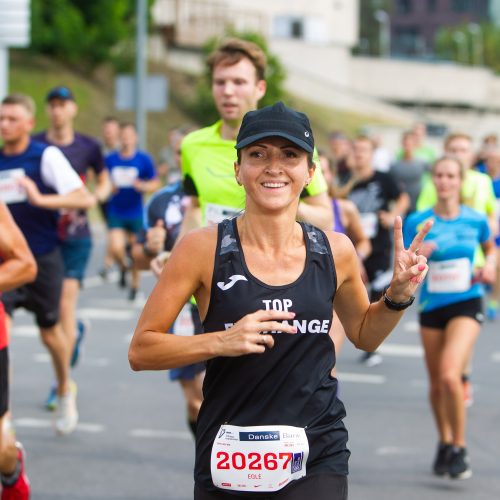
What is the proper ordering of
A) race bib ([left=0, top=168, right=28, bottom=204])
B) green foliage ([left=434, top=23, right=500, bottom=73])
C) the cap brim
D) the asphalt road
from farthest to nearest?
green foliage ([left=434, top=23, right=500, bottom=73]), race bib ([left=0, top=168, right=28, bottom=204]), the asphalt road, the cap brim

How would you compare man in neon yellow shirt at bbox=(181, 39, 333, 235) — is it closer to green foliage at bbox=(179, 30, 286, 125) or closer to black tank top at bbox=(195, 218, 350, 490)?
black tank top at bbox=(195, 218, 350, 490)

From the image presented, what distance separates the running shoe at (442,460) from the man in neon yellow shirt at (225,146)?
215cm

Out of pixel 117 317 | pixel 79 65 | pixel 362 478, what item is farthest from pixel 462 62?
pixel 362 478

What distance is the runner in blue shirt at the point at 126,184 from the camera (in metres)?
17.3

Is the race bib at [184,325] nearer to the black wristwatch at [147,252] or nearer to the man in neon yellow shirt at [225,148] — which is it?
the black wristwatch at [147,252]

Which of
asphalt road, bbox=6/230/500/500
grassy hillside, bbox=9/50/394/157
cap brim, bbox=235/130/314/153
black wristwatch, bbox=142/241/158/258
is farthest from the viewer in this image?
grassy hillside, bbox=9/50/394/157

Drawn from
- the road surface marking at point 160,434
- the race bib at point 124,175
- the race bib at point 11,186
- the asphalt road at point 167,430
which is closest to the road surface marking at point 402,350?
the asphalt road at point 167,430

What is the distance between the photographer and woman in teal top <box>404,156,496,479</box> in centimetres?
758

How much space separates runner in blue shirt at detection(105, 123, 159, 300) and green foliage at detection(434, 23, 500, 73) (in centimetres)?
8439

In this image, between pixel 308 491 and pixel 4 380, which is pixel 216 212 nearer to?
pixel 4 380

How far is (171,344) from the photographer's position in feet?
13.3

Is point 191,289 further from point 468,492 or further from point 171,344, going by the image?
point 468,492

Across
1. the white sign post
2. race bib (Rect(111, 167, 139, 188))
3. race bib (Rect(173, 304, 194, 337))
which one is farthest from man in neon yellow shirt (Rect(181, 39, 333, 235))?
the white sign post

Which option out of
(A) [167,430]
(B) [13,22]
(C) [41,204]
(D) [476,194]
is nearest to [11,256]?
(C) [41,204]
